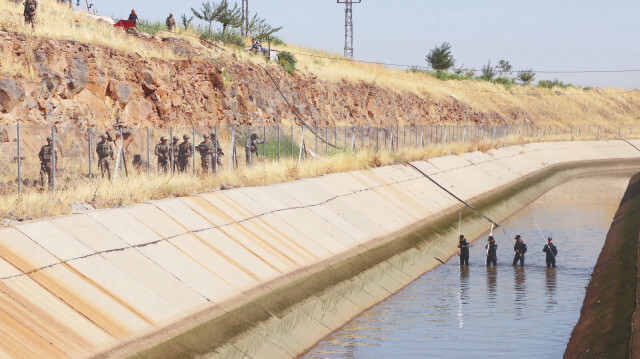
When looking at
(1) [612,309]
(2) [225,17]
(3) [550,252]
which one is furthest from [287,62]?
(1) [612,309]

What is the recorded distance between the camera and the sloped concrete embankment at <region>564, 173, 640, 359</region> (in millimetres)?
14516

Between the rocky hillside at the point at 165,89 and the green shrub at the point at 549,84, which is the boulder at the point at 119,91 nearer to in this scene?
the rocky hillside at the point at 165,89

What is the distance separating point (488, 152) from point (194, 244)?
48.3m

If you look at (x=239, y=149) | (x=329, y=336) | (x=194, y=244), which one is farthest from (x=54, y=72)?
(x=329, y=336)

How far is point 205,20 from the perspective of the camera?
2498 inches

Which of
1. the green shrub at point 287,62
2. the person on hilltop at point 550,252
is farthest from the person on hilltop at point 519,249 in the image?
the green shrub at point 287,62

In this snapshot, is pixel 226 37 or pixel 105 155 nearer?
pixel 105 155

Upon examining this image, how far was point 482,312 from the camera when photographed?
20.9m

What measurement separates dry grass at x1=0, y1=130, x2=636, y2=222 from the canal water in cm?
608

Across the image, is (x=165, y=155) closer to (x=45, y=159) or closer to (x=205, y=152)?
(x=205, y=152)

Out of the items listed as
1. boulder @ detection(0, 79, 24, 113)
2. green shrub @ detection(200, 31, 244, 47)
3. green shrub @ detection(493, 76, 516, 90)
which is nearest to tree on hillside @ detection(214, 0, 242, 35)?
green shrub @ detection(200, 31, 244, 47)

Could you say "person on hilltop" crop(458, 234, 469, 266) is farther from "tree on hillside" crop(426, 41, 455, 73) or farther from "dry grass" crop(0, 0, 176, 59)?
"tree on hillside" crop(426, 41, 455, 73)

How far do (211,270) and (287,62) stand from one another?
1863 inches

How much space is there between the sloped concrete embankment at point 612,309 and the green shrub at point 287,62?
37.1 m
